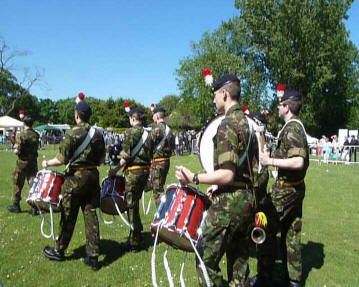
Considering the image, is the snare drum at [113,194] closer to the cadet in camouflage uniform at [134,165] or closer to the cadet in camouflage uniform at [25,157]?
the cadet in camouflage uniform at [134,165]

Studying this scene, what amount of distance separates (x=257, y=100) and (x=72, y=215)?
37161mm

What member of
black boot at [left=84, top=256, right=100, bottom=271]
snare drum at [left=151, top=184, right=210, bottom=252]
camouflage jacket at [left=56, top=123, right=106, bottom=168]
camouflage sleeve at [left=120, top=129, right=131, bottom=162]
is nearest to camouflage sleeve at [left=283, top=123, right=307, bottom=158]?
snare drum at [left=151, top=184, right=210, bottom=252]

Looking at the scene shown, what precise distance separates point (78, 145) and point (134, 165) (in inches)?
47.5

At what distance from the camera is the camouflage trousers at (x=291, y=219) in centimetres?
468

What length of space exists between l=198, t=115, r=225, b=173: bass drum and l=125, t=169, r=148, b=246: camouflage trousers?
2.65 m

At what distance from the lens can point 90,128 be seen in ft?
17.6

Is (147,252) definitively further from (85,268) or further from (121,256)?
(85,268)

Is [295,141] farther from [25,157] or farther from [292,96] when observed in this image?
[25,157]

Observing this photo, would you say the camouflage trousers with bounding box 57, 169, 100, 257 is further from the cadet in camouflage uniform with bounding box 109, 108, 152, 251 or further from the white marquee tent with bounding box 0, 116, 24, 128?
the white marquee tent with bounding box 0, 116, 24, 128

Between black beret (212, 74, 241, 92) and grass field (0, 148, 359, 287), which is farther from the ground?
black beret (212, 74, 241, 92)

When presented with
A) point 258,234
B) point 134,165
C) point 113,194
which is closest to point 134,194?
point 113,194

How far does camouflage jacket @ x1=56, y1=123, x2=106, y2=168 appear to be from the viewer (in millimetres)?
5188

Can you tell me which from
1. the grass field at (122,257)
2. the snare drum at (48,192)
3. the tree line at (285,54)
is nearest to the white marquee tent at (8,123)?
the tree line at (285,54)

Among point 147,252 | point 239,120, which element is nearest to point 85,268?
point 147,252
